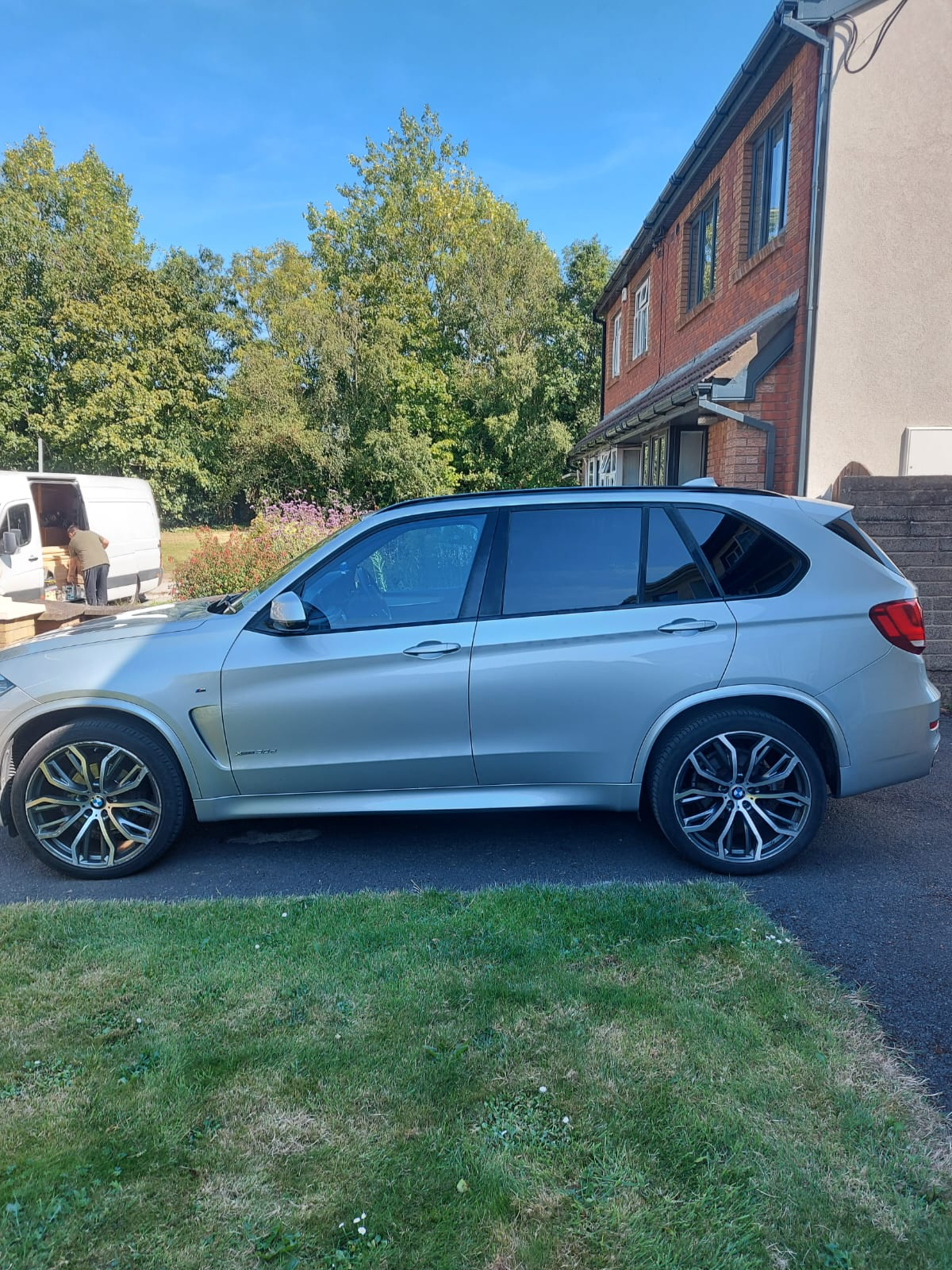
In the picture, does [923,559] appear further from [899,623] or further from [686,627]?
[686,627]

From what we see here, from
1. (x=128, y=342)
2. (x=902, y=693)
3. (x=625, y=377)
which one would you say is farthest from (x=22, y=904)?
(x=128, y=342)

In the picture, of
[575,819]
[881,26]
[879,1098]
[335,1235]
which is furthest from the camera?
[881,26]

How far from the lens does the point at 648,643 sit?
12.9 ft

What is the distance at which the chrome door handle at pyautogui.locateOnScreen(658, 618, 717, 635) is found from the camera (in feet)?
13.0

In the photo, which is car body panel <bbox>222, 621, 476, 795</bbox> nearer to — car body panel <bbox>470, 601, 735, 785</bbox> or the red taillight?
car body panel <bbox>470, 601, 735, 785</bbox>

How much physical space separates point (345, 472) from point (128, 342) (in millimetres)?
9760

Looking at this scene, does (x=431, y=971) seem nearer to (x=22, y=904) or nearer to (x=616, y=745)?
(x=616, y=745)

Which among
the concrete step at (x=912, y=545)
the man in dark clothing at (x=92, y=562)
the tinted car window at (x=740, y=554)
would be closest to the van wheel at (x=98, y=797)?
the tinted car window at (x=740, y=554)

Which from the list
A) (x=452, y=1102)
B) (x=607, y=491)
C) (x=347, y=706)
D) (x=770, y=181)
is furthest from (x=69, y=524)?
(x=452, y=1102)

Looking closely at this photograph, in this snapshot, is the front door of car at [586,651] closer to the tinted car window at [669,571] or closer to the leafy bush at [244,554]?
the tinted car window at [669,571]

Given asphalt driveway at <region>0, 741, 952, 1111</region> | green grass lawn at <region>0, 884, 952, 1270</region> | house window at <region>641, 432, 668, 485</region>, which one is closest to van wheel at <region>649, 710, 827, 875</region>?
asphalt driveway at <region>0, 741, 952, 1111</region>

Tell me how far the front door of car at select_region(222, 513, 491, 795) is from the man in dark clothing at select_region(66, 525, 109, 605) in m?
10.0

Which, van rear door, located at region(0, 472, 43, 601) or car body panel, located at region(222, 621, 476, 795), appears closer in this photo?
car body panel, located at region(222, 621, 476, 795)

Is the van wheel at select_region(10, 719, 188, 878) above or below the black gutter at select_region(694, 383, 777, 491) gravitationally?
below
